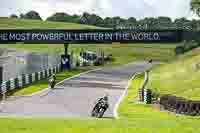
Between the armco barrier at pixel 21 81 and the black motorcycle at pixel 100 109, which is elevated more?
the black motorcycle at pixel 100 109

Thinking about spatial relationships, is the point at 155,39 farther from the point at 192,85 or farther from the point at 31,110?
the point at 31,110

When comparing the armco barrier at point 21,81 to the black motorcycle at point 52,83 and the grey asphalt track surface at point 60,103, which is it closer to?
the grey asphalt track surface at point 60,103

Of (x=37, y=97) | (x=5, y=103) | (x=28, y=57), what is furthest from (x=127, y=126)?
(x=28, y=57)

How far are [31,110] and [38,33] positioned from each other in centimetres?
1426

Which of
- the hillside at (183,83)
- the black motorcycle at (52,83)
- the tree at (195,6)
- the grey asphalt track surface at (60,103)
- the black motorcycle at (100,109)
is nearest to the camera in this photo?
the black motorcycle at (100,109)

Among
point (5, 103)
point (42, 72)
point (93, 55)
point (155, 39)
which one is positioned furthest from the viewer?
point (93, 55)

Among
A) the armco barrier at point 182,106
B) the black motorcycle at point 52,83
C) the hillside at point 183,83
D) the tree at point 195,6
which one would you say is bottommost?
the hillside at point 183,83

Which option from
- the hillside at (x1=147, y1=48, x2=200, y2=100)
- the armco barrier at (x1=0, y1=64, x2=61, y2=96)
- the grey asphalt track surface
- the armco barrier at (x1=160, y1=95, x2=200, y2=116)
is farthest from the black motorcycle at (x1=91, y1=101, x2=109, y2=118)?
the hillside at (x1=147, y1=48, x2=200, y2=100)

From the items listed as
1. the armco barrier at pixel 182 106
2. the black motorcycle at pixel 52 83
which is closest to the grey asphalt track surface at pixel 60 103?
the black motorcycle at pixel 52 83

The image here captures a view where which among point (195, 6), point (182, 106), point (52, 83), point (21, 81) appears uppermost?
point (195, 6)

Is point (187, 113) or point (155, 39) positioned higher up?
point (155, 39)

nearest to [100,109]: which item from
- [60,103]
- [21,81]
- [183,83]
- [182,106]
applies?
[182,106]

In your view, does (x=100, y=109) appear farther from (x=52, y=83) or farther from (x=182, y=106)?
(x=52, y=83)

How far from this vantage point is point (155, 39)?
41438 mm
